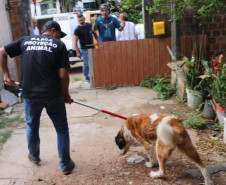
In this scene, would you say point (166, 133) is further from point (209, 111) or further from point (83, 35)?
point (83, 35)

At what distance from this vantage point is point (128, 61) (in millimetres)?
7715

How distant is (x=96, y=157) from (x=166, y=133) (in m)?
1.48

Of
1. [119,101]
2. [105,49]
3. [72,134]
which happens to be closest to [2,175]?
[72,134]

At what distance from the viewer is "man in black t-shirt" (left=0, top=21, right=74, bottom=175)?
11.7 ft

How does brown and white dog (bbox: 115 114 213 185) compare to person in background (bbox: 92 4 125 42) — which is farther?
person in background (bbox: 92 4 125 42)

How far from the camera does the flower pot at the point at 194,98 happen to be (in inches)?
222

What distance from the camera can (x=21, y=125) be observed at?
5.64 m

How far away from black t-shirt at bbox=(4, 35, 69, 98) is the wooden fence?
4.07 metres

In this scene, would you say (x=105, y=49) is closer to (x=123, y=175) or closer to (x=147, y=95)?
(x=147, y=95)

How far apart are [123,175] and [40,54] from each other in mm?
2007

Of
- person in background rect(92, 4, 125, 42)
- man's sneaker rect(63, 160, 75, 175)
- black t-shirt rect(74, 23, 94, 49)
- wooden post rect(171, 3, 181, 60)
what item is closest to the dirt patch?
man's sneaker rect(63, 160, 75, 175)

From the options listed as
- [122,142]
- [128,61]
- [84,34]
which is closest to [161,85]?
[128,61]

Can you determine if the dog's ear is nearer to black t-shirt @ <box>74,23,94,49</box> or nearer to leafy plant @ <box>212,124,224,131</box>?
leafy plant @ <box>212,124,224,131</box>

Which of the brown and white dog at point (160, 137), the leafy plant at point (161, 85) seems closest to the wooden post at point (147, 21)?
the leafy plant at point (161, 85)
